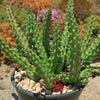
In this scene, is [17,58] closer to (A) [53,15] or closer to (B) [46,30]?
(B) [46,30]

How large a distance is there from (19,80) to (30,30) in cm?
51

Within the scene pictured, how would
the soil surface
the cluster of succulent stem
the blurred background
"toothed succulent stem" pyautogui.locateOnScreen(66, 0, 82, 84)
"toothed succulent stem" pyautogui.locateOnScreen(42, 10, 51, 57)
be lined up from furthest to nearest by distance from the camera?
the blurred background < the soil surface < "toothed succulent stem" pyautogui.locateOnScreen(42, 10, 51, 57) < the cluster of succulent stem < "toothed succulent stem" pyautogui.locateOnScreen(66, 0, 82, 84)

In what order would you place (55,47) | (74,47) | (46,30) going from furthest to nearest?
(46,30)
(55,47)
(74,47)

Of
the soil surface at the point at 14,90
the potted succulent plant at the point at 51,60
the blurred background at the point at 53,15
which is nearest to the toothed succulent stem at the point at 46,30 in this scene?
the potted succulent plant at the point at 51,60

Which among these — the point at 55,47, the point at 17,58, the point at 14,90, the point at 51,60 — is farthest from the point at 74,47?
the point at 14,90

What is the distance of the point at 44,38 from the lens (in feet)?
5.43

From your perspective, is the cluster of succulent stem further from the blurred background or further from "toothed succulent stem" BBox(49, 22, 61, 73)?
the blurred background

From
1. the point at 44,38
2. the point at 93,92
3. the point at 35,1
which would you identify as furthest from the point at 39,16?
the point at 44,38

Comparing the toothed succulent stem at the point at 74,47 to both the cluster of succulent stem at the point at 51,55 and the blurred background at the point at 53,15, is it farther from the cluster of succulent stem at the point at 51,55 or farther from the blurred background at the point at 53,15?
the blurred background at the point at 53,15

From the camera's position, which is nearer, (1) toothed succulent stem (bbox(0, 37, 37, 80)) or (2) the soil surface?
(1) toothed succulent stem (bbox(0, 37, 37, 80))

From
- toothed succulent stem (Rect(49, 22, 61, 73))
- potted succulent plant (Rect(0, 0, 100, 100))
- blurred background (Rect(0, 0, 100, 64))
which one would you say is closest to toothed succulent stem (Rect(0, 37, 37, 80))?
potted succulent plant (Rect(0, 0, 100, 100))

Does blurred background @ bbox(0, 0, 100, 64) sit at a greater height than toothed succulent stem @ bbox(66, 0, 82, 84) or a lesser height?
lesser

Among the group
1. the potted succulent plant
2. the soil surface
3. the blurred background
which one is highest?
the potted succulent plant

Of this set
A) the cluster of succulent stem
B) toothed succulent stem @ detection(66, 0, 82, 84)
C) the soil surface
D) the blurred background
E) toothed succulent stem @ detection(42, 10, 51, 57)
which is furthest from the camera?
the blurred background
